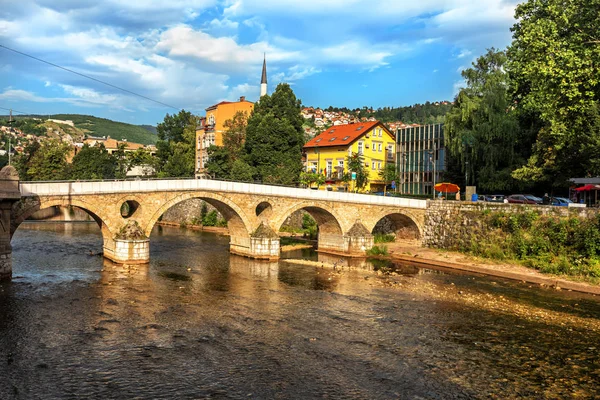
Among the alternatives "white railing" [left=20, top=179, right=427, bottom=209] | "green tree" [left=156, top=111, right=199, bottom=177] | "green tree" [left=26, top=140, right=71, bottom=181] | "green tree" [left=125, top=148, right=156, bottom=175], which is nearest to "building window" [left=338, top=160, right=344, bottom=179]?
"white railing" [left=20, top=179, right=427, bottom=209]

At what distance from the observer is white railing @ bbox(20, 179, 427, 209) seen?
26375mm

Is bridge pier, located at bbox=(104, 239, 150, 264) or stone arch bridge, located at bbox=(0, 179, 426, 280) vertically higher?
stone arch bridge, located at bbox=(0, 179, 426, 280)

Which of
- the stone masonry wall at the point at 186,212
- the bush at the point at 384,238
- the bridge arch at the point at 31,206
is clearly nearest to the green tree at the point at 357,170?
the bush at the point at 384,238

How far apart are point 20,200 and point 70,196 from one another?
2.58m

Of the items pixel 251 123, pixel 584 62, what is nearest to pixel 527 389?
pixel 584 62

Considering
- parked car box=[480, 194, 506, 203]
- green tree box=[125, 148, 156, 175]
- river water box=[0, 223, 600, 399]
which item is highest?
green tree box=[125, 148, 156, 175]

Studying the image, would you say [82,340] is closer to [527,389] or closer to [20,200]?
[20,200]

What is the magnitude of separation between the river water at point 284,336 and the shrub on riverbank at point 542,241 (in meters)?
3.66

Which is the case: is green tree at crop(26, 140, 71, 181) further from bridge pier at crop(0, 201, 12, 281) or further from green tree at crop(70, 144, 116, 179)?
bridge pier at crop(0, 201, 12, 281)

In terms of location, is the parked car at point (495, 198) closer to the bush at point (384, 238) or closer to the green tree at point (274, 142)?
the bush at point (384, 238)

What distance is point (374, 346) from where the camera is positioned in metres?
16.9

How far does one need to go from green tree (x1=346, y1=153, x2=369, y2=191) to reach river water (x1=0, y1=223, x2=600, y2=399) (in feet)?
83.7

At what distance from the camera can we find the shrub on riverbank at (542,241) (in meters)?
29.1

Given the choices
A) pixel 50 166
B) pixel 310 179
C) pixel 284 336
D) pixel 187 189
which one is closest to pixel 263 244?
pixel 187 189
